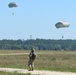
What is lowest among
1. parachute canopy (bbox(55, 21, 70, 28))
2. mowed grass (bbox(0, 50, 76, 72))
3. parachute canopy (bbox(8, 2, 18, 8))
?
mowed grass (bbox(0, 50, 76, 72))

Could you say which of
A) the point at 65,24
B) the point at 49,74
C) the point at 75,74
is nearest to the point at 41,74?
the point at 49,74

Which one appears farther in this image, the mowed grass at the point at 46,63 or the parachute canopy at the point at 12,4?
the parachute canopy at the point at 12,4

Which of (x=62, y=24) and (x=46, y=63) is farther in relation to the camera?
(x=62, y=24)

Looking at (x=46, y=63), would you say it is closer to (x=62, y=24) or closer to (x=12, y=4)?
(x=62, y=24)

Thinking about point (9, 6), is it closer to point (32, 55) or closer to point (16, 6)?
point (16, 6)

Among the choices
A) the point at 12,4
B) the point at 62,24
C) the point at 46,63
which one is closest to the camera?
the point at 46,63

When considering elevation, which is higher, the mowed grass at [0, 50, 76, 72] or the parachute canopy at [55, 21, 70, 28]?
the parachute canopy at [55, 21, 70, 28]

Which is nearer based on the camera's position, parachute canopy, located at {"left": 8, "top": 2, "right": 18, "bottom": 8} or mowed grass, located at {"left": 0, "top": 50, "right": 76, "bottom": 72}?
mowed grass, located at {"left": 0, "top": 50, "right": 76, "bottom": 72}

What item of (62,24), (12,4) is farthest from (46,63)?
(12,4)

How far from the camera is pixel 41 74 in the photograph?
26.2 metres

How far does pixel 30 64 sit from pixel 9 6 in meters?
29.4

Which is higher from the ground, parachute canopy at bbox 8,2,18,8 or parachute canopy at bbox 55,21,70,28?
parachute canopy at bbox 8,2,18,8

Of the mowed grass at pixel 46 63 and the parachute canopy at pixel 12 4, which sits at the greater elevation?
the parachute canopy at pixel 12 4

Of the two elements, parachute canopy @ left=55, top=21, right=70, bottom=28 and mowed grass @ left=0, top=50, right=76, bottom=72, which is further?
parachute canopy @ left=55, top=21, right=70, bottom=28
